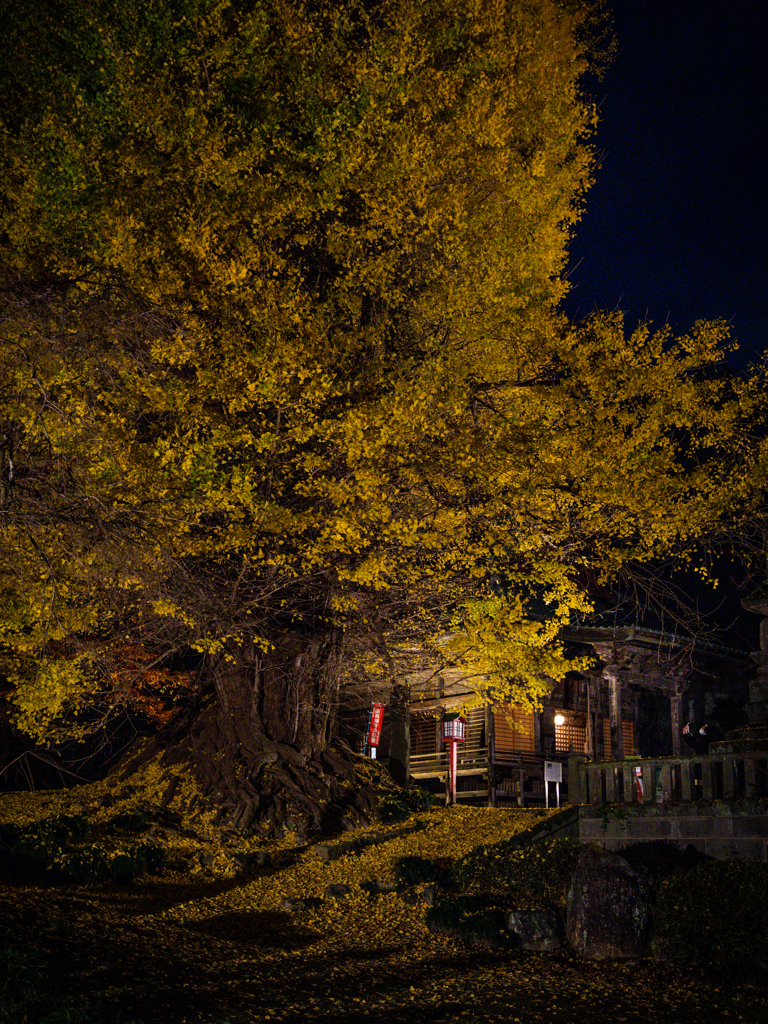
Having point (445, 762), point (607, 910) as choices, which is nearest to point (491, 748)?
point (445, 762)

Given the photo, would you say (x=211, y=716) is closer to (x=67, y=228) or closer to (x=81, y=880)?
(x=81, y=880)

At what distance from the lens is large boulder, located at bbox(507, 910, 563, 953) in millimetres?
9008

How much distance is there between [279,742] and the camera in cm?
1553

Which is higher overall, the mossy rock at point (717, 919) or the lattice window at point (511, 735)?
the lattice window at point (511, 735)

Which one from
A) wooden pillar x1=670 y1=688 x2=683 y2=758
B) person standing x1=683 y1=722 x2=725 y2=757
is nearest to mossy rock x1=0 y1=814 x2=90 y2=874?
wooden pillar x1=670 y1=688 x2=683 y2=758

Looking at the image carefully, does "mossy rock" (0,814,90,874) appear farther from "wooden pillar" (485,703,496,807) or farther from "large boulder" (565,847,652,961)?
"wooden pillar" (485,703,496,807)

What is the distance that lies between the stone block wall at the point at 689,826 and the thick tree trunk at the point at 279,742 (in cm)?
551

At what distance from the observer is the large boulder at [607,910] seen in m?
8.73

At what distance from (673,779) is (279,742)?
759 cm

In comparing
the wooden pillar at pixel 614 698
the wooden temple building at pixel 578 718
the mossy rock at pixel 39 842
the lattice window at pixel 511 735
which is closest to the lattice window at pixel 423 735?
the wooden temple building at pixel 578 718

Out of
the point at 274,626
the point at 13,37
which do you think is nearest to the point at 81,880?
the point at 274,626

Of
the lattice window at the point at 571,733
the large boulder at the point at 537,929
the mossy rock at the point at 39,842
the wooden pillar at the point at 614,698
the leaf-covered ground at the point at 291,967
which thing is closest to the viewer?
the leaf-covered ground at the point at 291,967

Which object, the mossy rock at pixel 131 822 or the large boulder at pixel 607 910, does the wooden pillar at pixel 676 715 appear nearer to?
the large boulder at pixel 607 910

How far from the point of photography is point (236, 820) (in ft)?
46.8
